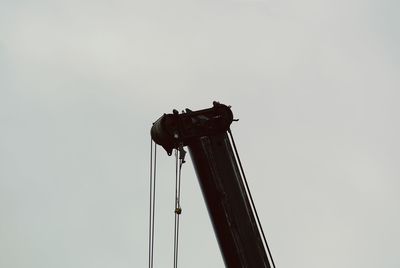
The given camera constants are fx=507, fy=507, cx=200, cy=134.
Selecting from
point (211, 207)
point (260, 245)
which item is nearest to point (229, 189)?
point (211, 207)

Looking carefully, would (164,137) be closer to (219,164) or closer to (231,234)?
(219,164)

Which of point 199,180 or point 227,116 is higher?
point 227,116

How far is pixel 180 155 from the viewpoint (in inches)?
310

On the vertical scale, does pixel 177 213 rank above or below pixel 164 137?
below

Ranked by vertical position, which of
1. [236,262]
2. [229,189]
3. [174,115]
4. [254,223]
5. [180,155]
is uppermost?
[174,115]

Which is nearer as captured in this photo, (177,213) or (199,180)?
(199,180)

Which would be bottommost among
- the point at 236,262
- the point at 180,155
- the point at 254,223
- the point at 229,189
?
the point at 236,262

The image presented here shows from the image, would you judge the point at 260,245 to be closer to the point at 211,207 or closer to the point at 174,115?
the point at 211,207

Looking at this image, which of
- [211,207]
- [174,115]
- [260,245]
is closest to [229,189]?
[211,207]

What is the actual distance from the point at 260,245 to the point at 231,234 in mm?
459

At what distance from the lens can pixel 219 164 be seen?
25.0ft

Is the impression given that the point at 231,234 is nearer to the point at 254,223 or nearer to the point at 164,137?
the point at 254,223

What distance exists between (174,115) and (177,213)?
1.61m

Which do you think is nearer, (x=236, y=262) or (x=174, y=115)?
(x=236, y=262)
